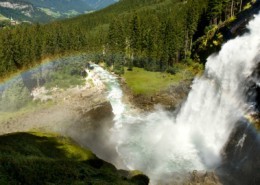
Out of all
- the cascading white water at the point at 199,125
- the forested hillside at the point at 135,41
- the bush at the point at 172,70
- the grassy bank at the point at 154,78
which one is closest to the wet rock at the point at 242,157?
the cascading white water at the point at 199,125

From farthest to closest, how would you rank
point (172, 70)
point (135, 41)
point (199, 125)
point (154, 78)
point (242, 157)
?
point (135, 41) < point (172, 70) < point (154, 78) < point (199, 125) < point (242, 157)

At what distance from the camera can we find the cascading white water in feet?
135

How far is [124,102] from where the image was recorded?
65.2 m

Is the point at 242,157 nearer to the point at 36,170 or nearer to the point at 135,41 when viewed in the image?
the point at 36,170

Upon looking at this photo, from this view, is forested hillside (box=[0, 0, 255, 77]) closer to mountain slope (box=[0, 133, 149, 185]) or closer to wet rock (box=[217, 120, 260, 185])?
wet rock (box=[217, 120, 260, 185])

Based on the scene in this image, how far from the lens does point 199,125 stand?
4881 cm

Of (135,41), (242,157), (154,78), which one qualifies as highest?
(135,41)

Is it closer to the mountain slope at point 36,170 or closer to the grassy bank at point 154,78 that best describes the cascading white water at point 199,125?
the grassy bank at point 154,78

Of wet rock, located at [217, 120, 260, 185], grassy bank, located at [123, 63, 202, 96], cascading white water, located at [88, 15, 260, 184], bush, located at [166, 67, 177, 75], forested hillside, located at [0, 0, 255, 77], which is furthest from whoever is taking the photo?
forested hillside, located at [0, 0, 255, 77]

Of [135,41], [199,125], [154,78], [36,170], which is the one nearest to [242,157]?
[199,125]

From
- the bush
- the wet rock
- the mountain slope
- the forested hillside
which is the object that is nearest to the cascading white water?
the wet rock

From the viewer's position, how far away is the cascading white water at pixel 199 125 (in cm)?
4106

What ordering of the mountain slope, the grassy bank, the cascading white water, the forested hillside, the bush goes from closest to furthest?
the mountain slope < the cascading white water < the grassy bank < the bush < the forested hillside

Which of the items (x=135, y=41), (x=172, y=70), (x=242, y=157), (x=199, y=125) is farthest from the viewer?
(x=135, y=41)
